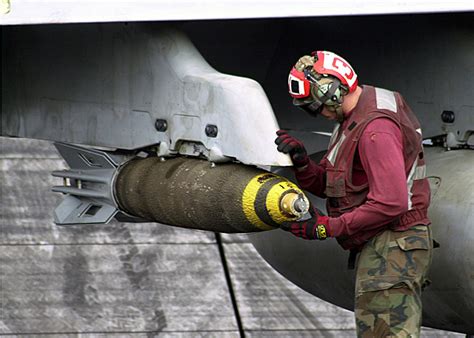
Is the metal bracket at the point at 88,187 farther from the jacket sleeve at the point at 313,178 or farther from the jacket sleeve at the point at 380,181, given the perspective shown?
the jacket sleeve at the point at 380,181

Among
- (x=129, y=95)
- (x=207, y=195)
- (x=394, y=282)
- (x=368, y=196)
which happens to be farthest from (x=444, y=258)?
(x=129, y=95)

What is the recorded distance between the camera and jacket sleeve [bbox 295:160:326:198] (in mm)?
5027

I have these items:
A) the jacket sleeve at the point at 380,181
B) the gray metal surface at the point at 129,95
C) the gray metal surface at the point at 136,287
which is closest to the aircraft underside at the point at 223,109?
the gray metal surface at the point at 129,95

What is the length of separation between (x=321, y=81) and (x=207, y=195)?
2.15 feet

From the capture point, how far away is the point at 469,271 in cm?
494

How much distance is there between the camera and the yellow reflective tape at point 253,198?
4.66 meters

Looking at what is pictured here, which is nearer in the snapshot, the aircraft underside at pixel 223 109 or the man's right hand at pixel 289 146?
the man's right hand at pixel 289 146

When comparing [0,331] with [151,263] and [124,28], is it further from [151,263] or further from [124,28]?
[124,28]

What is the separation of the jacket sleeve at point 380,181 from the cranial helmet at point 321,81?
0.19 metres

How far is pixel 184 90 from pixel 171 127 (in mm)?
191

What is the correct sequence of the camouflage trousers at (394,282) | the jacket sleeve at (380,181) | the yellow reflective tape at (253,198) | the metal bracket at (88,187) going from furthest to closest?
the metal bracket at (88,187) < the camouflage trousers at (394,282) < the yellow reflective tape at (253,198) < the jacket sleeve at (380,181)

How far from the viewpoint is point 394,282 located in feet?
15.7

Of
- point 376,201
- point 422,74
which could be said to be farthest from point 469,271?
point 422,74

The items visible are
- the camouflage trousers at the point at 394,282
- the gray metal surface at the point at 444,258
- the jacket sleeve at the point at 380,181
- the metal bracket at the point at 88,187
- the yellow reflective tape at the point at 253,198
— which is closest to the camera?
the jacket sleeve at the point at 380,181
